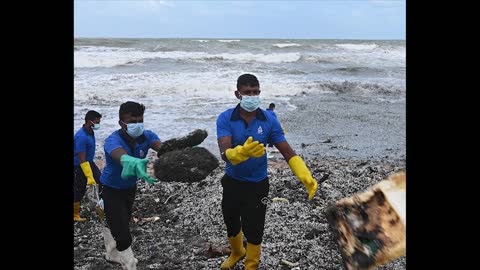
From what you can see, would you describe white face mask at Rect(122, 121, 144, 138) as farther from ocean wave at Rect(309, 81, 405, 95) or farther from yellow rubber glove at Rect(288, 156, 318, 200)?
ocean wave at Rect(309, 81, 405, 95)

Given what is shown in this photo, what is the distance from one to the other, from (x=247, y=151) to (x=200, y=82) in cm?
1804

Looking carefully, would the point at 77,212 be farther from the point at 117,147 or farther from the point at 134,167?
the point at 134,167

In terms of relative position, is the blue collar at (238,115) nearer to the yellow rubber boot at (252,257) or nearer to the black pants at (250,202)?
the black pants at (250,202)

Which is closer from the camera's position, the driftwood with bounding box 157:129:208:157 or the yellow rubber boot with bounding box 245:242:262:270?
the yellow rubber boot with bounding box 245:242:262:270

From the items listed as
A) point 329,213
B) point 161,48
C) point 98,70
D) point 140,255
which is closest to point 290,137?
point 140,255

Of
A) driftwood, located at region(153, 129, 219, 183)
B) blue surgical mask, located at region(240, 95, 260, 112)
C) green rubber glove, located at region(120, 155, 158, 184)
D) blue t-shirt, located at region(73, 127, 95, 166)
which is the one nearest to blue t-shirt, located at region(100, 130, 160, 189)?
green rubber glove, located at region(120, 155, 158, 184)

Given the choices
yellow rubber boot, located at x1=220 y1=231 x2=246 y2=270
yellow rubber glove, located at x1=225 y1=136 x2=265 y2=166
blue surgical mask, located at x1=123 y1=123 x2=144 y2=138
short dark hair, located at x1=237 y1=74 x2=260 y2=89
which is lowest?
yellow rubber boot, located at x1=220 y1=231 x2=246 y2=270

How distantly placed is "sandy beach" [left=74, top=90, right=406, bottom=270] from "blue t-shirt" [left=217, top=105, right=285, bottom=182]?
100 centimetres

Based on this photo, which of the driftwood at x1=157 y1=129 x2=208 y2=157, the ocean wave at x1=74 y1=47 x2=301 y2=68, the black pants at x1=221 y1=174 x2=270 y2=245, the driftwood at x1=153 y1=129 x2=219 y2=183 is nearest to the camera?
the black pants at x1=221 y1=174 x2=270 y2=245

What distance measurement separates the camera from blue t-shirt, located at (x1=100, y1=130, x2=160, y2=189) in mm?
3949

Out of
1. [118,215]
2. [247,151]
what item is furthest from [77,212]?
[247,151]

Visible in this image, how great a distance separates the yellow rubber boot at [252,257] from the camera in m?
4.09

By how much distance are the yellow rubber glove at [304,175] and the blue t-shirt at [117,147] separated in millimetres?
1288

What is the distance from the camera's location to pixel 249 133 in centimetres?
392
